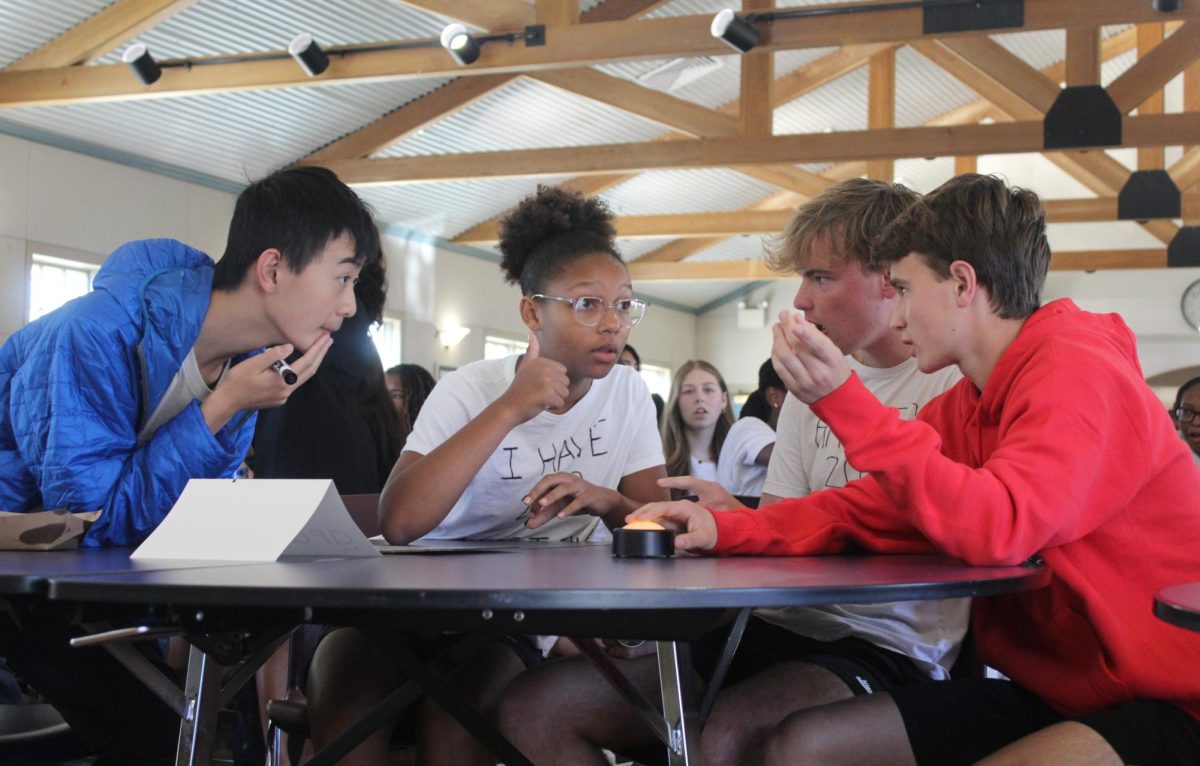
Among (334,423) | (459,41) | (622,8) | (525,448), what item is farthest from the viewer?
(622,8)

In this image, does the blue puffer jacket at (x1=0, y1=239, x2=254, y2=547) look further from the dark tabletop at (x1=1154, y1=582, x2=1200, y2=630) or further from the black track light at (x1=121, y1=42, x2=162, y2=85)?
the black track light at (x1=121, y1=42, x2=162, y2=85)

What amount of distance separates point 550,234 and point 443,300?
913cm

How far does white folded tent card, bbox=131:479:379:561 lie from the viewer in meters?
1.34

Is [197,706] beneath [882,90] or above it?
beneath

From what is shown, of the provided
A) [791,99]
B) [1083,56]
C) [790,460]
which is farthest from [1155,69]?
[790,460]

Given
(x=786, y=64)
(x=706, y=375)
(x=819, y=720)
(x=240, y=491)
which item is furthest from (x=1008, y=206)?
(x=786, y=64)

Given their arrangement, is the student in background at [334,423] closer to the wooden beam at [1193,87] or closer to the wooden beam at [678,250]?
the wooden beam at [1193,87]

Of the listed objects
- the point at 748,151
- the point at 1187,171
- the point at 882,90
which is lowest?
the point at 748,151

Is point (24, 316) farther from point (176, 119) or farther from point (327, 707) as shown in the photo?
point (327, 707)

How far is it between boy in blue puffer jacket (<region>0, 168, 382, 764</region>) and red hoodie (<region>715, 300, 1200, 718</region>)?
0.93 metres

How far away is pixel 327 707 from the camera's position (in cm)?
172

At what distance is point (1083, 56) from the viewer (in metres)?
7.31

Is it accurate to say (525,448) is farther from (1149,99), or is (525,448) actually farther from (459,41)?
Answer: (1149,99)

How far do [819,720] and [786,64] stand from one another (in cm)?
975
